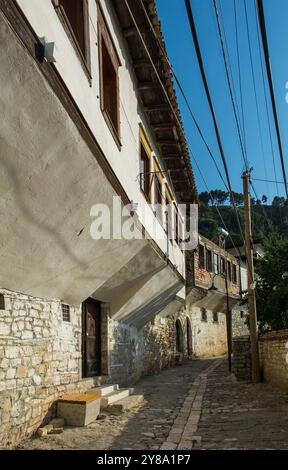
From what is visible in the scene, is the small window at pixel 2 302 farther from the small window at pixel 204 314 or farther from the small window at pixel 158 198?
the small window at pixel 204 314

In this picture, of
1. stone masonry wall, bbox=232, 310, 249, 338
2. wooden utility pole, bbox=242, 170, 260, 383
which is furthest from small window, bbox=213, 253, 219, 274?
wooden utility pole, bbox=242, 170, 260, 383

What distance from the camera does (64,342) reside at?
285 inches

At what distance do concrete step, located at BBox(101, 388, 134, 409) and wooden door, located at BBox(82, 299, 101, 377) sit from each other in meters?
0.72

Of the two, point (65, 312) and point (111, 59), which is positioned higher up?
point (111, 59)

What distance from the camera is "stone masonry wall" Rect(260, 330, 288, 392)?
383 inches

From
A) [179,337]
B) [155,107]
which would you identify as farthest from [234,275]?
[155,107]

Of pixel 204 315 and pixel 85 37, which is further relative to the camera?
pixel 204 315

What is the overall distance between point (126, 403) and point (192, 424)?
5.28 ft

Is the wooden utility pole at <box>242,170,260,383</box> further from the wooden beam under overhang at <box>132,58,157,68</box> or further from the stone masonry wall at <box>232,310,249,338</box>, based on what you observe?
the stone masonry wall at <box>232,310,249,338</box>

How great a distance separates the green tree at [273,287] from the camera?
13.5m

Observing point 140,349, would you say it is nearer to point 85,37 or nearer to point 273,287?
point 273,287

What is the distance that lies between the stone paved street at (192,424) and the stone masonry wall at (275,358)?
1.07 ft

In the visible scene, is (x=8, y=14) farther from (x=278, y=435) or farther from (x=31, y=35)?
(x=278, y=435)

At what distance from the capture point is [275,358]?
1073 cm
